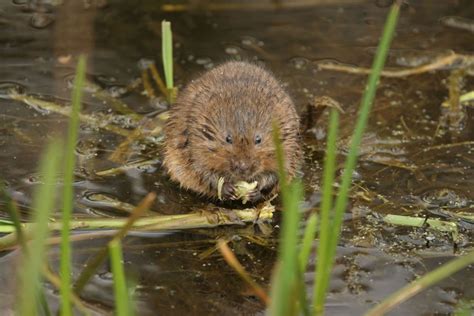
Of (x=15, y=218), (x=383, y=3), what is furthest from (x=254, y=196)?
(x=383, y=3)

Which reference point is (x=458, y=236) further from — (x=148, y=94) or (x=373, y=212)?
(x=148, y=94)

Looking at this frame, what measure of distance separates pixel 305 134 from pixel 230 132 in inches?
47.3

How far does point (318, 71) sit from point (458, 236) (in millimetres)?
2154

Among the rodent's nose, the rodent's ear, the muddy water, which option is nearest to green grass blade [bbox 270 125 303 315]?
the muddy water

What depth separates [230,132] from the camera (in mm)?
4684

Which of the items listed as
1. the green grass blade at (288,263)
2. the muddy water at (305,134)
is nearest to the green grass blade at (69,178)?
the green grass blade at (288,263)

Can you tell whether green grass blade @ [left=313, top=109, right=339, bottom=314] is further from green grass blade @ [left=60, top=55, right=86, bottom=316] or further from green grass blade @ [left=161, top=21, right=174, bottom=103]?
green grass blade @ [left=161, top=21, right=174, bottom=103]

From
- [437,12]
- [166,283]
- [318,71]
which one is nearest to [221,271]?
[166,283]

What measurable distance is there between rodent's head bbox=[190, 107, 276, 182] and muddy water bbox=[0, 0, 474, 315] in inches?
12.1

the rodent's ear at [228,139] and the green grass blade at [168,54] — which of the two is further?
the green grass blade at [168,54]

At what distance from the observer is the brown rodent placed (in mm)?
4676

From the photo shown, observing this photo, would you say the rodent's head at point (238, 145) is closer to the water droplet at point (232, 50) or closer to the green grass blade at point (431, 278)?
the green grass blade at point (431, 278)

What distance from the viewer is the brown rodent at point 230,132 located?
468 centimetres

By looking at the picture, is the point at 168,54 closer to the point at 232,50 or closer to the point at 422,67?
the point at 232,50
